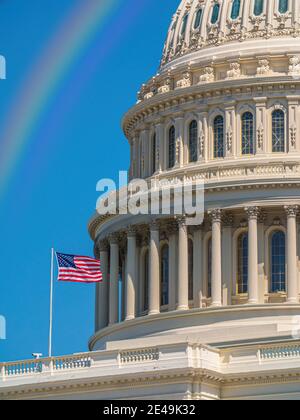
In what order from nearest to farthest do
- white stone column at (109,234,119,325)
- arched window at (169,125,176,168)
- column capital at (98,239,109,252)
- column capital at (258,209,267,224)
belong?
1. column capital at (258,209,267,224)
2. white stone column at (109,234,119,325)
3. arched window at (169,125,176,168)
4. column capital at (98,239,109,252)

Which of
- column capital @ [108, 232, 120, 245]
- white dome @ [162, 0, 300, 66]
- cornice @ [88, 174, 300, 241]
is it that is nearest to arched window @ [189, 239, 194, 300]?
cornice @ [88, 174, 300, 241]

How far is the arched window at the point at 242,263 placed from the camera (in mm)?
116000

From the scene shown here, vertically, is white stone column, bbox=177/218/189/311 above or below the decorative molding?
above

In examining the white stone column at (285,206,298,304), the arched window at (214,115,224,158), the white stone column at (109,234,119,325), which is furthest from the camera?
the white stone column at (109,234,119,325)

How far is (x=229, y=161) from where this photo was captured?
118 metres

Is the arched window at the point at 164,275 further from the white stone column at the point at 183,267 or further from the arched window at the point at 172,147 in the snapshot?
the arched window at the point at 172,147

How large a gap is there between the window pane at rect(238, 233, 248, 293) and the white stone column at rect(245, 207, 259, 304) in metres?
1.73

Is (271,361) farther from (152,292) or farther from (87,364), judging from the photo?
(152,292)

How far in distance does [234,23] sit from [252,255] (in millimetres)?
16852

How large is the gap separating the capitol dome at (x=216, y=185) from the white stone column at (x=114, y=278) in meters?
0.09

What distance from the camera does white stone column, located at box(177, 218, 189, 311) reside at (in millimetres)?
116000

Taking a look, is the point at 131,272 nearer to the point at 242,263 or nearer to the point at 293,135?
the point at 242,263

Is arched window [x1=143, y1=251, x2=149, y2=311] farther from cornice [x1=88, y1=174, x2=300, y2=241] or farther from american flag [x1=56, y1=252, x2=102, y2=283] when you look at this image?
cornice [x1=88, y1=174, x2=300, y2=241]

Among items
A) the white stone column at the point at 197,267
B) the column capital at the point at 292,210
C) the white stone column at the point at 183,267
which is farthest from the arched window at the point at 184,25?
the column capital at the point at 292,210
